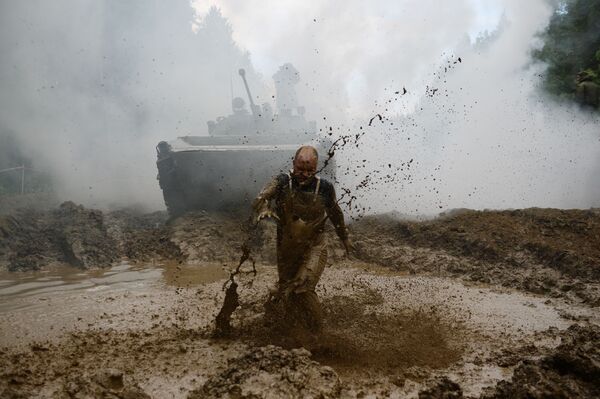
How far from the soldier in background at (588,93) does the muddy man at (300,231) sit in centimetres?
973

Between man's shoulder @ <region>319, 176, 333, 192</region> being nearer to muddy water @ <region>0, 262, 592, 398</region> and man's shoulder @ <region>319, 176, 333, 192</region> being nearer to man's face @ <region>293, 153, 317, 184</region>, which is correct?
man's face @ <region>293, 153, 317, 184</region>

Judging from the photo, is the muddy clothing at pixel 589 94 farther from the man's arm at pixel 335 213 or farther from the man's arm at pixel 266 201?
the man's arm at pixel 266 201

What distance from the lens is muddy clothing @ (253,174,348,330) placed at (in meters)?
3.54

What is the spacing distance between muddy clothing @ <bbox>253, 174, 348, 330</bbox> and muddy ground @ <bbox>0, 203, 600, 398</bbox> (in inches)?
13.6

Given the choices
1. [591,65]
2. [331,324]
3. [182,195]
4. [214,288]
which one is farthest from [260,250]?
[591,65]

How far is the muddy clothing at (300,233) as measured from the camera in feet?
11.6

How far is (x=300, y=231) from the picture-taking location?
3586 mm

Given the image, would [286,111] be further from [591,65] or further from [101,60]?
[101,60]

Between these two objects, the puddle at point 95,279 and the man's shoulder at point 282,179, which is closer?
the man's shoulder at point 282,179

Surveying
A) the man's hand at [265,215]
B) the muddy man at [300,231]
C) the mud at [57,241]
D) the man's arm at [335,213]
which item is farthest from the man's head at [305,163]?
the mud at [57,241]

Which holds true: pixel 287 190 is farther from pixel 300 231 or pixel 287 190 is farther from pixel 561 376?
pixel 561 376

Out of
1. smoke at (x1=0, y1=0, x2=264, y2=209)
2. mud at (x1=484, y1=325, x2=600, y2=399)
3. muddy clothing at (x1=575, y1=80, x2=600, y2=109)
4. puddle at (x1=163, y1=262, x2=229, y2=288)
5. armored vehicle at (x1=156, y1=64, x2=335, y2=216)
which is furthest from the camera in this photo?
smoke at (x1=0, y1=0, x2=264, y2=209)

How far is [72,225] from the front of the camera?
27.0 ft

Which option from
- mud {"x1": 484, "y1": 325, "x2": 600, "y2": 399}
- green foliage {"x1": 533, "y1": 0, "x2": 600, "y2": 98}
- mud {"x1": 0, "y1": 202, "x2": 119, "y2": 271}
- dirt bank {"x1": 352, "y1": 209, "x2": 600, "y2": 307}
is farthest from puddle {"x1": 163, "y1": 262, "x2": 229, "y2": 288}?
green foliage {"x1": 533, "y1": 0, "x2": 600, "y2": 98}
